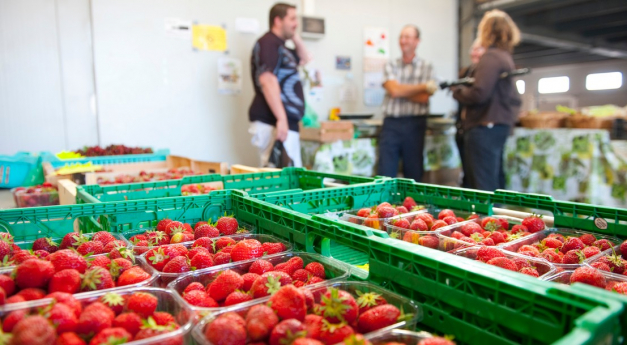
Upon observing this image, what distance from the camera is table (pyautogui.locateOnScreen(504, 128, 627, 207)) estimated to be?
14.1ft

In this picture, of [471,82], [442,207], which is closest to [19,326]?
[442,207]

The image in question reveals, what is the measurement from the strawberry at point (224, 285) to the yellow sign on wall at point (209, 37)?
401 centimetres

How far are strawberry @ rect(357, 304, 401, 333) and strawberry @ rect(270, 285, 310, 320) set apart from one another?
0.38 ft

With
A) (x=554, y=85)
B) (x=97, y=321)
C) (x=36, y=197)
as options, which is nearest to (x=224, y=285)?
(x=97, y=321)

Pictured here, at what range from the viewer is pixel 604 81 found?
17.1 meters

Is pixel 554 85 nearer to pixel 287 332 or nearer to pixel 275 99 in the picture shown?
pixel 275 99

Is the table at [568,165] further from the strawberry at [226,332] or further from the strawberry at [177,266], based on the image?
the strawberry at [226,332]

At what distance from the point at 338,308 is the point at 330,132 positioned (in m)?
3.54

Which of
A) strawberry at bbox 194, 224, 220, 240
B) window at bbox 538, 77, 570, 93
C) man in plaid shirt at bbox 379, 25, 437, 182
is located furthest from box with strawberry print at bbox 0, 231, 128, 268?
window at bbox 538, 77, 570, 93

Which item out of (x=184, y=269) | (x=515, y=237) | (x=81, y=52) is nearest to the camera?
(x=184, y=269)

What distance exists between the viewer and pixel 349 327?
0.80 metres

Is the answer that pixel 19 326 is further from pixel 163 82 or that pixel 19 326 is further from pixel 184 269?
pixel 163 82

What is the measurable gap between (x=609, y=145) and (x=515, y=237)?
358cm

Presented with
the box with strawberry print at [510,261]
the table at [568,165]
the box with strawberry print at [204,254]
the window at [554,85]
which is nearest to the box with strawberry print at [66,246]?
the box with strawberry print at [204,254]
